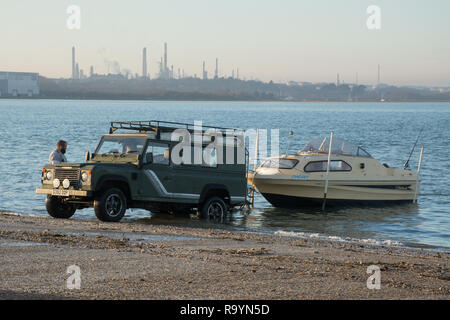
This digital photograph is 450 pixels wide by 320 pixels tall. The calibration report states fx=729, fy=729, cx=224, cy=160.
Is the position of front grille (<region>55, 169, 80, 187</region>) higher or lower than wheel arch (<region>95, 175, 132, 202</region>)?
higher

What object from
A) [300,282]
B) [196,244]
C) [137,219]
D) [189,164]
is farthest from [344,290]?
[137,219]

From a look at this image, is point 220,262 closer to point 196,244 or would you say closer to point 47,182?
point 196,244

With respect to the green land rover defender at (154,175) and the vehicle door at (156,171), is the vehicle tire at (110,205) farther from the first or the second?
the vehicle door at (156,171)

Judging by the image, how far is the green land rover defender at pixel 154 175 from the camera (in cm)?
1634

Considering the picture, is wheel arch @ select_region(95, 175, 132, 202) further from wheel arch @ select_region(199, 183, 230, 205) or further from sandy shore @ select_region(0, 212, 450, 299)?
wheel arch @ select_region(199, 183, 230, 205)

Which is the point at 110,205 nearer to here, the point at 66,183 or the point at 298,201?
the point at 66,183

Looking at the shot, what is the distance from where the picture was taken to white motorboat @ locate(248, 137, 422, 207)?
24.0 m

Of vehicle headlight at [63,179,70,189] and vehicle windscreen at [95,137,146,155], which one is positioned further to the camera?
vehicle windscreen at [95,137,146,155]

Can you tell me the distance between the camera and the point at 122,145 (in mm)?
17328

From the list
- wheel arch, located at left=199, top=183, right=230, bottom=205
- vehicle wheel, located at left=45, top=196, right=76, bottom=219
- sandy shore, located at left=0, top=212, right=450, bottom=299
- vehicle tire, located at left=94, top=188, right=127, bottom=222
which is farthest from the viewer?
wheel arch, located at left=199, top=183, right=230, bottom=205

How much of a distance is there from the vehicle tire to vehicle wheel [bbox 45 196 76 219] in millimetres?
1409

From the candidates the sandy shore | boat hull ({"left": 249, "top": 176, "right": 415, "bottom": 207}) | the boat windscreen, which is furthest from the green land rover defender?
the boat windscreen
